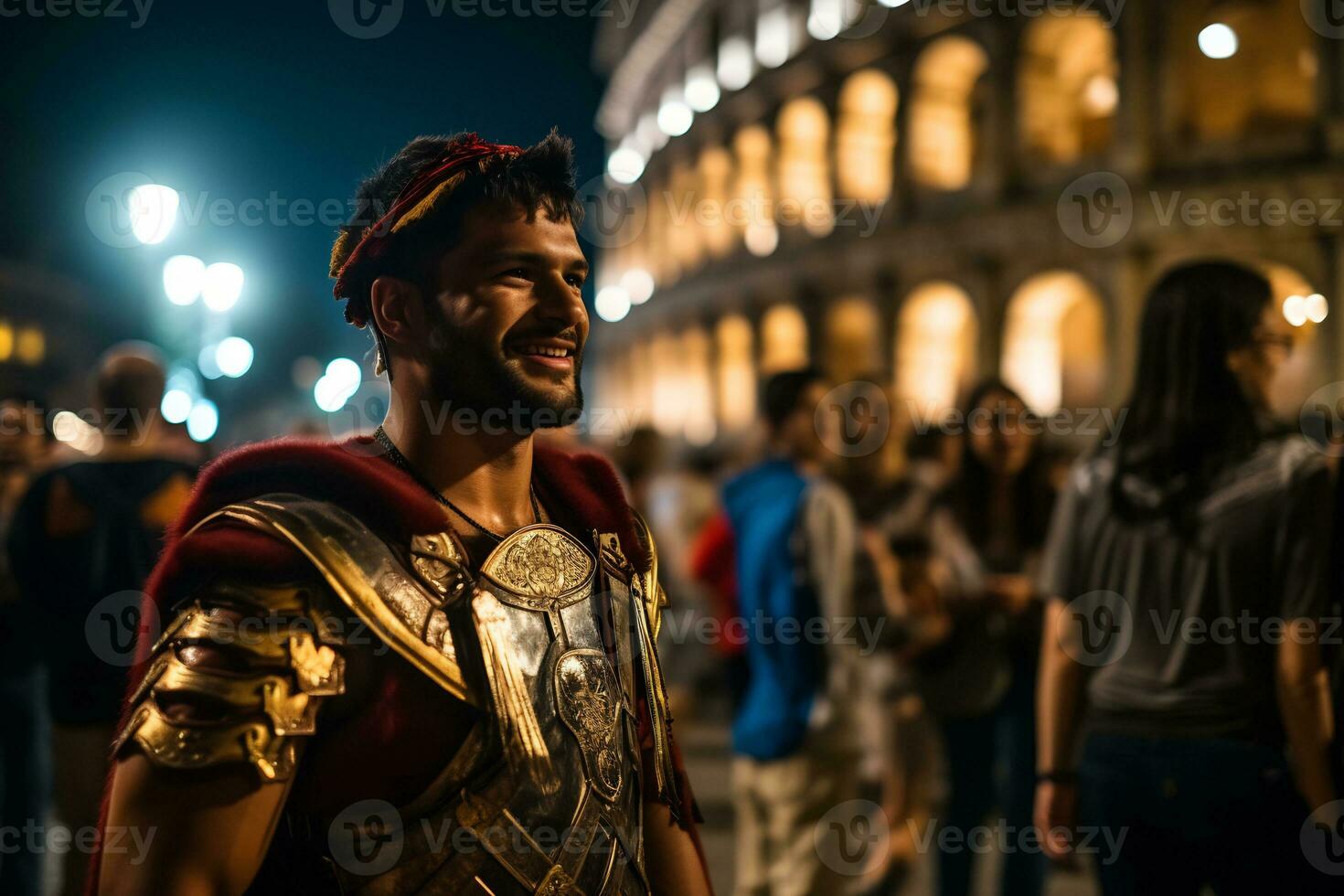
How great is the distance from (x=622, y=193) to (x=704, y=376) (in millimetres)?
12404

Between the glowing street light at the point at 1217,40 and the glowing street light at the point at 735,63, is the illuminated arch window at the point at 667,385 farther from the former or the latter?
the glowing street light at the point at 1217,40

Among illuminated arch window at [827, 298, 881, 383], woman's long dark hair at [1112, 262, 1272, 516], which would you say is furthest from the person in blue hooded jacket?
illuminated arch window at [827, 298, 881, 383]

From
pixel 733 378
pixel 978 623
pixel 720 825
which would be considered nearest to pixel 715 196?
pixel 733 378

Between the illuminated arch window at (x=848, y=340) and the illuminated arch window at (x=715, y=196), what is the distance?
20.6 feet

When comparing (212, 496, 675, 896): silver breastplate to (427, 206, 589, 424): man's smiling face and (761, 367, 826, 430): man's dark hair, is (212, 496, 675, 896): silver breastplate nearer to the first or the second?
(427, 206, 589, 424): man's smiling face

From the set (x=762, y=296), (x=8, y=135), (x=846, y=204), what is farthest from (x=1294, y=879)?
(x=8, y=135)

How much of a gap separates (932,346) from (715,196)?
1220cm

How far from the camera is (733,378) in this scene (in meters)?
35.4

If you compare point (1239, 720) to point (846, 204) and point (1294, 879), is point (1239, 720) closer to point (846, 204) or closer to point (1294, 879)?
point (1294, 879)

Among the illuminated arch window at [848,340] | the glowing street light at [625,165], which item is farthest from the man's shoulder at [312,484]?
the glowing street light at [625,165]

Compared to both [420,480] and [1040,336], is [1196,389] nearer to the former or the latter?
[420,480]

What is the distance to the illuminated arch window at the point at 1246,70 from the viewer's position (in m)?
20.7

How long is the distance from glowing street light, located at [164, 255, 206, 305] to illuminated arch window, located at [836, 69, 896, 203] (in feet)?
58.2

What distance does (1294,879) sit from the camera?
302 cm
